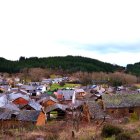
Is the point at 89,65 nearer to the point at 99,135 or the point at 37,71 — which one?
the point at 37,71

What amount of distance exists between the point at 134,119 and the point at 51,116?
11.2 m

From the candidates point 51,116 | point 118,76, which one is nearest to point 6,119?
point 51,116

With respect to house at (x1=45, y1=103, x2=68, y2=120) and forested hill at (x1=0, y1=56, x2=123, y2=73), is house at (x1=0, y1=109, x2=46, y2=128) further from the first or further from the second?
forested hill at (x1=0, y1=56, x2=123, y2=73)

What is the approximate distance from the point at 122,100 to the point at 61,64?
391 feet

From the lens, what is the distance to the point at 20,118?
33.5 m

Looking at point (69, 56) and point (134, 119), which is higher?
point (69, 56)

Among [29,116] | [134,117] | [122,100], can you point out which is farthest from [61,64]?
[134,117]

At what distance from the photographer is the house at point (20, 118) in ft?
109

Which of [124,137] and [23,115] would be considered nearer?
[124,137]

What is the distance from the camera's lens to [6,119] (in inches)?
1336

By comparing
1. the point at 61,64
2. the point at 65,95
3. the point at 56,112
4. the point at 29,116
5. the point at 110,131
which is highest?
the point at 61,64

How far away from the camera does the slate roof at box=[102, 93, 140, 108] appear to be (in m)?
34.1

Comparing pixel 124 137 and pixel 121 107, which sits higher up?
pixel 121 107

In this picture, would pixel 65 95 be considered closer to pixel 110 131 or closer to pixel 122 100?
pixel 122 100
